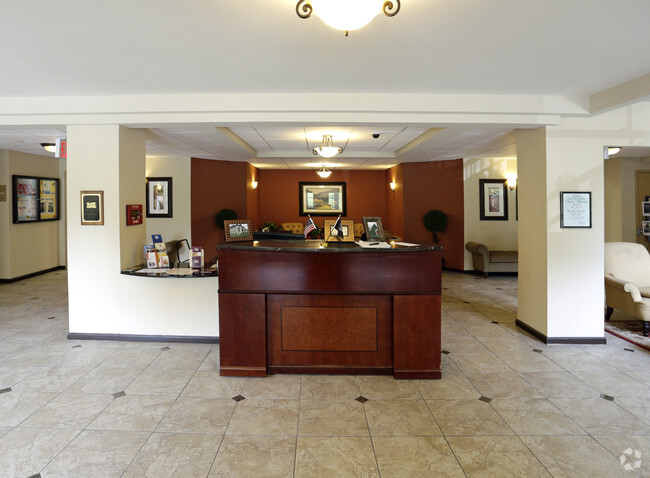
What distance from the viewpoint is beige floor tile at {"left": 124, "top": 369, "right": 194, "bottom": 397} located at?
350 centimetres

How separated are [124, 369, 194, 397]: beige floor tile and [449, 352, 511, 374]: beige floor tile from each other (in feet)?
8.87

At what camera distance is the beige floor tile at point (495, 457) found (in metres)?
2.40

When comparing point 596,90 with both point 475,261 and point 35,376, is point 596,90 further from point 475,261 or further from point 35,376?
point 35,376

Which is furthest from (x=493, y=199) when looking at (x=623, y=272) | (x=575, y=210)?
(x=575, y=210)

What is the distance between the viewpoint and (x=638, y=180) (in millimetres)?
8461

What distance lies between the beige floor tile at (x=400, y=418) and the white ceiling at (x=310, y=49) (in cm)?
284

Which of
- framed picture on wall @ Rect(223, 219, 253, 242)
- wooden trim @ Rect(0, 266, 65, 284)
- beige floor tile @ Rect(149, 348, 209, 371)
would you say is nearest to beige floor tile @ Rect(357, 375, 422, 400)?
beige floor tile @ Rect(149, 348, 209, 371)

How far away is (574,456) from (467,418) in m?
0.71

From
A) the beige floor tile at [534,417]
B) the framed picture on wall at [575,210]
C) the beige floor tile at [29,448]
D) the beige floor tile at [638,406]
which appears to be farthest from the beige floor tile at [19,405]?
the framed picture on wall at [575,210]

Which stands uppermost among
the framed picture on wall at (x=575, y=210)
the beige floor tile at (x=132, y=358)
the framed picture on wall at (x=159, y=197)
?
the framed picture on wall at (x=159, y=197)

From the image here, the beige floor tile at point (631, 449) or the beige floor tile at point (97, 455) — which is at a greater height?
the beige floor tile at point (97, 455)

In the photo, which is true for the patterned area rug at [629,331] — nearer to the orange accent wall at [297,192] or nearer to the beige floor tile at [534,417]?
the beige floor tile at [534,417]

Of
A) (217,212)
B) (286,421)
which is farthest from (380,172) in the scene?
(286,421)

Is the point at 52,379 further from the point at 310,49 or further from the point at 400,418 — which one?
the point at 310,49
